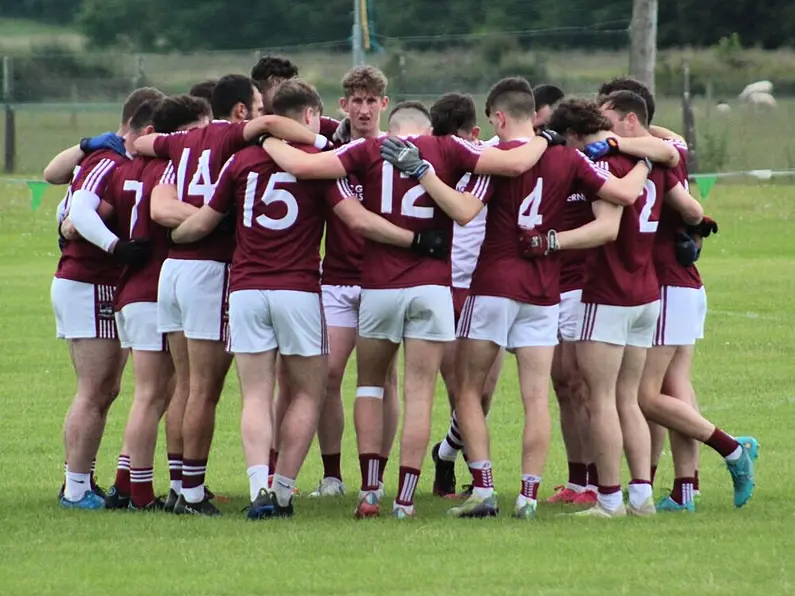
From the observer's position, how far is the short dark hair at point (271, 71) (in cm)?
941

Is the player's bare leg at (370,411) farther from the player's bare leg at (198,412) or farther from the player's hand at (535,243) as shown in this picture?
the player's hand at (535,243)

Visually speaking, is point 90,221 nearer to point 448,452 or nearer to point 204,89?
point 204,89

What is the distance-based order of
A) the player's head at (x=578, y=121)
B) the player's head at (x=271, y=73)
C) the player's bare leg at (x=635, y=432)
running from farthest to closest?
the player's head at (x=271, y=73) < the player's head at (x=578, y=121) < the player's bare leg at (x=635, y=432)

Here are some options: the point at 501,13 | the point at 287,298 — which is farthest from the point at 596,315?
the point at 501,13

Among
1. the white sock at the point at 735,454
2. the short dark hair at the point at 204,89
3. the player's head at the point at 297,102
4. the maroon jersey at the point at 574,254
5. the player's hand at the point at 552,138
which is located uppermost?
the player's head at the point at 297,102

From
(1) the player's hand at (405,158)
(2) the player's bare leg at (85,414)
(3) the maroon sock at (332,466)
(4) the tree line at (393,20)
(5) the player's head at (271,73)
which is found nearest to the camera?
(1) the player's hand at (405,158)

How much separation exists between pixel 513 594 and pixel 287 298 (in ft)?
7.34

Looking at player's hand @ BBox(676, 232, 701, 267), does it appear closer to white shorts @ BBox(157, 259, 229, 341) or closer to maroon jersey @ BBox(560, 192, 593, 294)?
maroon jersey @ BBox(560, 192, 593, 294)

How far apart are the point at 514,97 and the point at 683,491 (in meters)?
2.29

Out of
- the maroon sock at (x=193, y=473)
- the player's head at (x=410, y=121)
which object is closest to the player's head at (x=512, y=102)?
the player's head at (x=410, y=121)

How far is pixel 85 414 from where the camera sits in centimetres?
866

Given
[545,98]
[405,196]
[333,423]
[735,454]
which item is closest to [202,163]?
[405,196]

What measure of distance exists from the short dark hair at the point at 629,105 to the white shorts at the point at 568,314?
3.32 feet

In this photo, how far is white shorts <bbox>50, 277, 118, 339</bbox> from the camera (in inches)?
338
